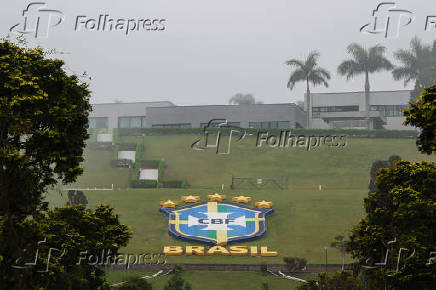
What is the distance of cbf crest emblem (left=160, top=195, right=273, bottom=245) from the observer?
55531 mm

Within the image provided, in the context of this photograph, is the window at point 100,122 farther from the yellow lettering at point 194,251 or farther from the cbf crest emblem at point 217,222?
the yellow lettering at point 194,251

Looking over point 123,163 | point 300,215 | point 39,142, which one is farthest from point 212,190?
point 39,142

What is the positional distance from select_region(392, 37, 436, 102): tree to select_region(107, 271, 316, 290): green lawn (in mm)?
75346

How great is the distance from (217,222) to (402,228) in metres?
32.7

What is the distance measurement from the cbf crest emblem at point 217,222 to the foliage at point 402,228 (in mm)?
26247

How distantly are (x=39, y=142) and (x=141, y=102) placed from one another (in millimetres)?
94944

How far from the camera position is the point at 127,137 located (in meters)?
98.1

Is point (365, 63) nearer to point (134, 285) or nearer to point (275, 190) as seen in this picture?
point (275, 190)

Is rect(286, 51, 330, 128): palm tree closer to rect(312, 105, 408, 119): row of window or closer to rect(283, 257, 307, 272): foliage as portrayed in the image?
rect(312, 105, 408, 119): row of window

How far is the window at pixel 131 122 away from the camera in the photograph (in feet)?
392

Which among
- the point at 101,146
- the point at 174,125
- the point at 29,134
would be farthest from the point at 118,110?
the point at 29,134

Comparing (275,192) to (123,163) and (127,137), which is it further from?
(127,137)

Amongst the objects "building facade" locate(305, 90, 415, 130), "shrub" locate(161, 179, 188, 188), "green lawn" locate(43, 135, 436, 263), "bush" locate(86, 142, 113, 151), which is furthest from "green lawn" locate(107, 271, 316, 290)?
"building facade" locate(305, 90, 415, 130)

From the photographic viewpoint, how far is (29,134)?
27016mm
